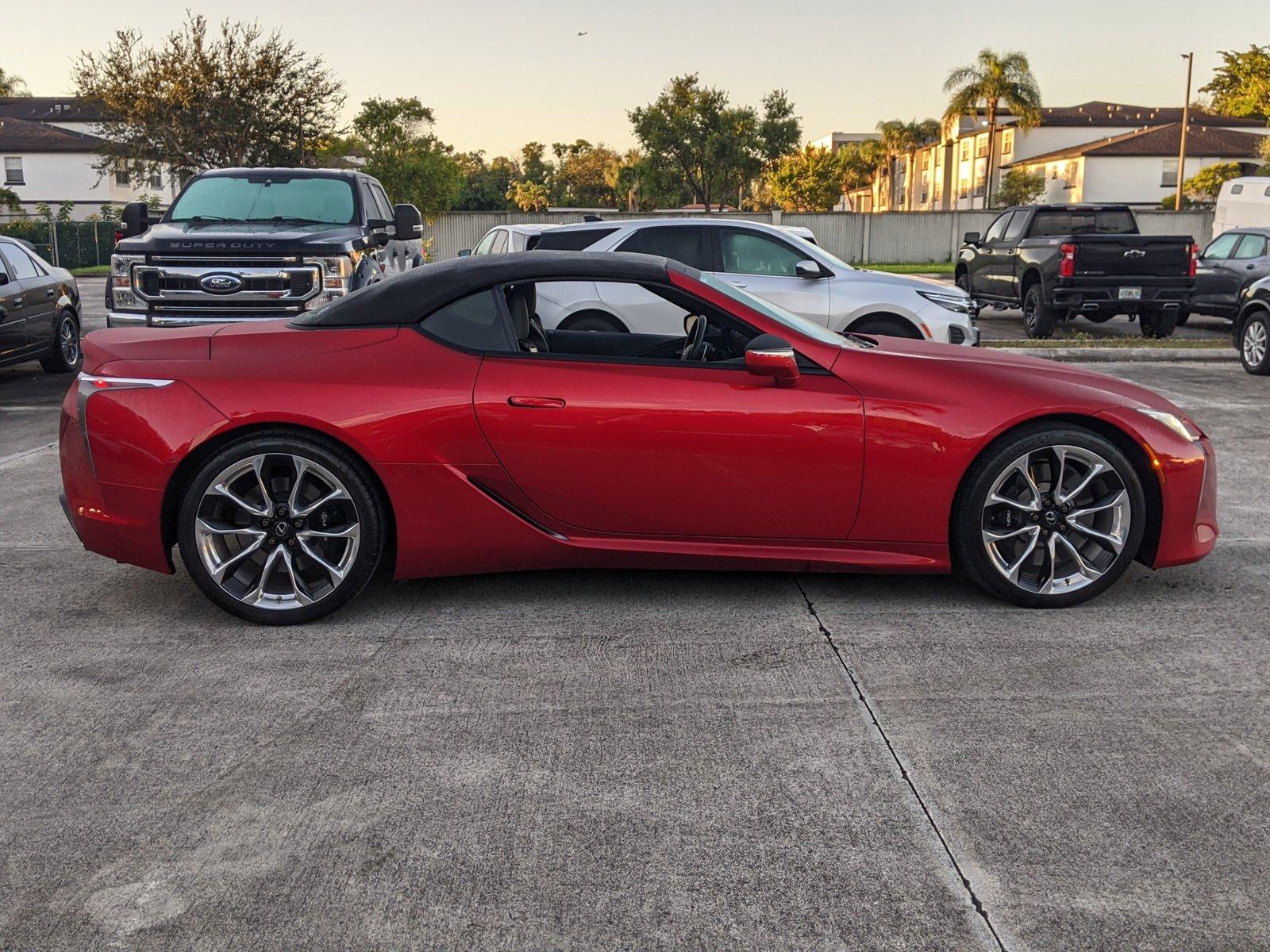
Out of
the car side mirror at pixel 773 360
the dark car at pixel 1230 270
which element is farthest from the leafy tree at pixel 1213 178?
the car side mirror at pixel 773 360

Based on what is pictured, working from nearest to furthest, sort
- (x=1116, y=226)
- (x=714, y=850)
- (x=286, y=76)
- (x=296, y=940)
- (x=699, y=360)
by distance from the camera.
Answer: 1. (x=296, y=940)
2. (x=714, y=850)
3. (x=699, y=360)
4. (x=1116, y=226)
5. (x=286, y=76)

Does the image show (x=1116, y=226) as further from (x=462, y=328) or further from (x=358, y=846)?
(x=358, y=846)

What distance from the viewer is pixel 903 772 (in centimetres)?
344

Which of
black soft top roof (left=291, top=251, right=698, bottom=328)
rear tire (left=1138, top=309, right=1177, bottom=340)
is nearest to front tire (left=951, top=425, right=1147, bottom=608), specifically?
black soft top roof (left=291, top=251, right=698, bottom=328)

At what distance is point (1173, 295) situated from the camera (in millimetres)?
16484

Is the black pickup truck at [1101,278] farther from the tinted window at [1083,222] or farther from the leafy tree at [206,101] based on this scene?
the leafy tree at [206,101]

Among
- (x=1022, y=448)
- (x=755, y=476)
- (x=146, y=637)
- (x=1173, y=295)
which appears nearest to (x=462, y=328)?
(x=755, y=476)

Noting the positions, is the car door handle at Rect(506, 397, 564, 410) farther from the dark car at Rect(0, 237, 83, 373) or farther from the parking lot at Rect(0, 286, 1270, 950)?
the dark car at Rect(0, 237, 83, 373)

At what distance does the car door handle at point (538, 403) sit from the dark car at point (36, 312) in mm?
8852

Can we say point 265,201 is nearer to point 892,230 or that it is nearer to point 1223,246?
point 1223,246

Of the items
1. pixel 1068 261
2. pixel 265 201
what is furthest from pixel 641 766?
pixel 1068 261

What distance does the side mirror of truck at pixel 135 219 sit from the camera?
36.2ft

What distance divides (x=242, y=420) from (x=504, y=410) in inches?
40.2

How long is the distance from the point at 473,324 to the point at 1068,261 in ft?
44.3
